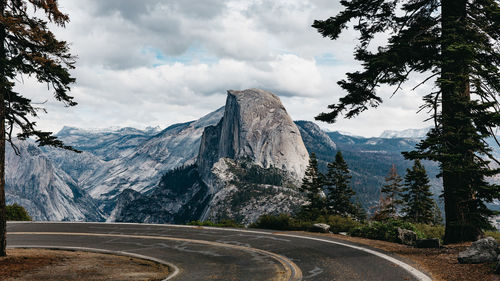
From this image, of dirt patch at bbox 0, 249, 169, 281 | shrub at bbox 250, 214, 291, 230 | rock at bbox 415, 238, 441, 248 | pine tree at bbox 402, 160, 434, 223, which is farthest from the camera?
pine tree at bbox 402, 160, 434, 223

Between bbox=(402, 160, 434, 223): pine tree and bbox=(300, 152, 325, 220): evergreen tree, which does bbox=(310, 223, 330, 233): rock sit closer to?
bbox=(300, 152, 325, 220): evergreen tree

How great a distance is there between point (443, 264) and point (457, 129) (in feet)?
14.1

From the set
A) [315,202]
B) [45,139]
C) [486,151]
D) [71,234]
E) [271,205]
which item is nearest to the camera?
[486,151]

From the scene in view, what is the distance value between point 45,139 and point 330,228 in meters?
14.6

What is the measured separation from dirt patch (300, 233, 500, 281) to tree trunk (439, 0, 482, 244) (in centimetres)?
85

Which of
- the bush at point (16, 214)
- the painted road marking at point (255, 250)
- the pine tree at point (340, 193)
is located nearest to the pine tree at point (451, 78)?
the painted road marking at point (255, 250)

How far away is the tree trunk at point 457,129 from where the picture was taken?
10.0 metres

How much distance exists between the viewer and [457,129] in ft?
35.7

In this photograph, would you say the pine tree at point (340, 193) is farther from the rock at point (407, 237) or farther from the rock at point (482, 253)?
the rock at point (482, 253)

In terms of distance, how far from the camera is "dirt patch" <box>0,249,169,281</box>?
30.7 ft


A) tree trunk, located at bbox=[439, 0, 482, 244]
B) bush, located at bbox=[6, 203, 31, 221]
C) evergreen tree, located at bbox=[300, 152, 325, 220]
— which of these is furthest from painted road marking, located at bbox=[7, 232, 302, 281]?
evergreen tree, located at bbox=[300, 152, 325, 220]

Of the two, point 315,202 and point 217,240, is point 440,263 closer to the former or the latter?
point 217,240

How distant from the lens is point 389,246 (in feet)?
42.2

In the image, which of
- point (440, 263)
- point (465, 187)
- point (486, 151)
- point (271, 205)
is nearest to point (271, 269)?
point (440, 263)
